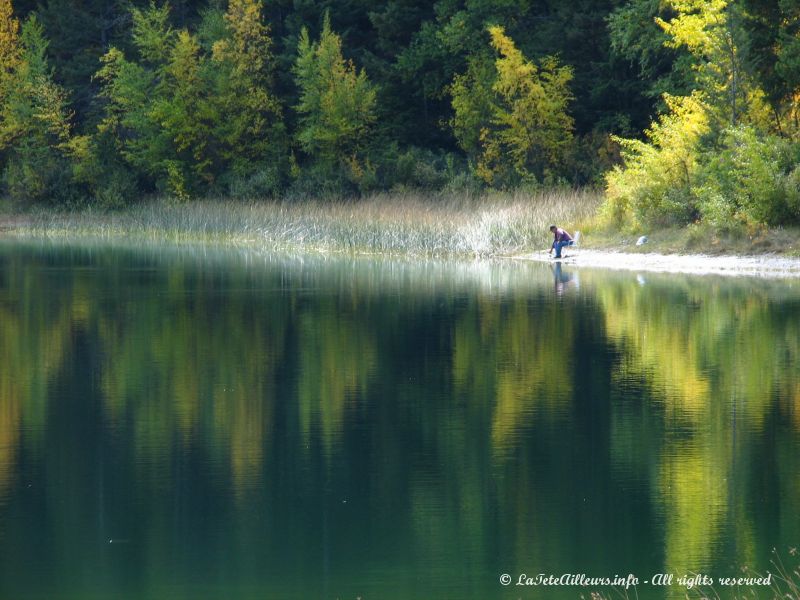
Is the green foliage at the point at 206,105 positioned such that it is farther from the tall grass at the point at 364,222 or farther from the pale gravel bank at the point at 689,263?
the pale gravel bank at the point at 689,263

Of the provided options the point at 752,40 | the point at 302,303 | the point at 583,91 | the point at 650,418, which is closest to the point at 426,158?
the point at 583,91

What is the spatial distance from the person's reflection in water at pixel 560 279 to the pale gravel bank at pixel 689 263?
1.24 metres

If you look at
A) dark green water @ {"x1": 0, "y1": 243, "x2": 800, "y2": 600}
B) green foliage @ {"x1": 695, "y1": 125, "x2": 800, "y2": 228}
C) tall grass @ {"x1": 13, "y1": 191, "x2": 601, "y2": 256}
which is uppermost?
green foliage @ {"x1": 695, "y1": 125, "x2": 800, "y2": 228}

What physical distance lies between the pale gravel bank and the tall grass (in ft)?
9.77

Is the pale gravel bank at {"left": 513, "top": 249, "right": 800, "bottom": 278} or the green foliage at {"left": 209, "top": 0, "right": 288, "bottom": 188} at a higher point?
the green foliage at {"left": 209, "top": 0, "right": 288, "bottom": 188}

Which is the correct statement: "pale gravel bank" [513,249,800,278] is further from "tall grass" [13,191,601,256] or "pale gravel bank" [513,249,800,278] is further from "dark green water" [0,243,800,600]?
"dark green water" [0,243,800,600]

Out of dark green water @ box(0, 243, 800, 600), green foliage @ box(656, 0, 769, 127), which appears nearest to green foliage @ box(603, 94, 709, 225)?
green foliage @ box(656, 0, 769, 127)

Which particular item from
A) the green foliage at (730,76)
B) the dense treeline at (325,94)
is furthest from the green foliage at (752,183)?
the dense treeline at (325,94)

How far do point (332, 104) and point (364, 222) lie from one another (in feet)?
54.3

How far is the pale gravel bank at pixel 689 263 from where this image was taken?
2914cm

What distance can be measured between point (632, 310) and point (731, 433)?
9.85 m

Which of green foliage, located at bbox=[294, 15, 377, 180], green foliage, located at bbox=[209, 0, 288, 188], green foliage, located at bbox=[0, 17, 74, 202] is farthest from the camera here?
green foliage, located at bbox=[0, 17, 74, 202]

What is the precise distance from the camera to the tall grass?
126 ft

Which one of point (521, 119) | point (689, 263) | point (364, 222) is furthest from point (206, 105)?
point (689, 263)
